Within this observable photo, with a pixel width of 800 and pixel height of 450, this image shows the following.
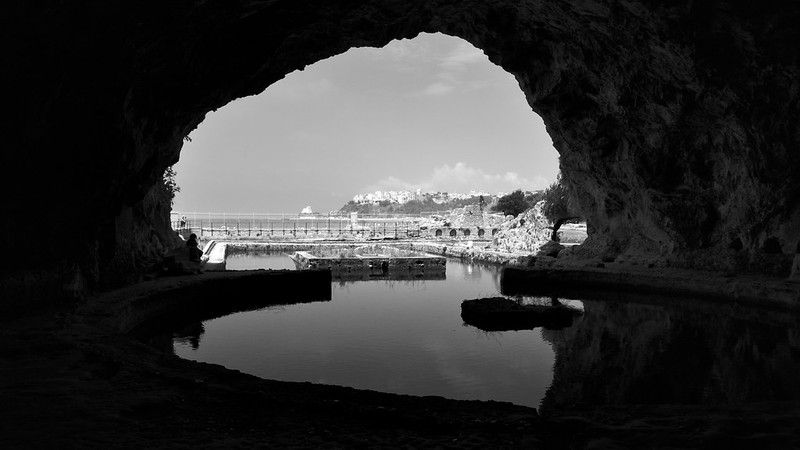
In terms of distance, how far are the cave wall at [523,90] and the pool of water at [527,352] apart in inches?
172

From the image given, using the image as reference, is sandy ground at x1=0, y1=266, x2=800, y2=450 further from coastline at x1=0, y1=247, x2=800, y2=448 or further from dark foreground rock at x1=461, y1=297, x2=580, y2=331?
dark foreground rock at x1=461, y1=297, x2=580, y2=331

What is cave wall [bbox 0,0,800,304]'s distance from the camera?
10812mm

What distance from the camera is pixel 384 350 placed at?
11.5m

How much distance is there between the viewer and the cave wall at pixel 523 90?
1081 centimetres

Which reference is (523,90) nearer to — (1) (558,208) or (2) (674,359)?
(1) (558,208)

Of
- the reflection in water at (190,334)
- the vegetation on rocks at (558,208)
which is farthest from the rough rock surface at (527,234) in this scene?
the reflection in water at (190,334)

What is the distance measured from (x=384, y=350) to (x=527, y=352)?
3134mm

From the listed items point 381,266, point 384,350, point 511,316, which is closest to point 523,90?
point 381,266

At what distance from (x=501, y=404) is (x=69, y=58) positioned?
1036 cm

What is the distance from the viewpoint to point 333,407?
599 cm

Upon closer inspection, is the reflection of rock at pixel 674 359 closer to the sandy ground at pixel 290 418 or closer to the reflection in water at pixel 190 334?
the sandy ground at pixel 290 418

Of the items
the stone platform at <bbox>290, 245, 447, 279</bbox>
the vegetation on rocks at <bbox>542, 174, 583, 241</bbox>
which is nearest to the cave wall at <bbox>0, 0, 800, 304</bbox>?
the stone platform at <bbox>290, 245, 447, 279</bbox>

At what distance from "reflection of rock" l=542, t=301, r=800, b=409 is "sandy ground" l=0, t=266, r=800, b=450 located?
8.24 feet

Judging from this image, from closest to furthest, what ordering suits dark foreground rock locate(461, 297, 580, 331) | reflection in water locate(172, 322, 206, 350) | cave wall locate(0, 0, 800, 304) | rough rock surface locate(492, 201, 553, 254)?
cave wall locate(0, 0, 800, 304) < reflection in water locate(172, 322, 206, 350) < dark foreground rock locate(461, 297, 580, 331) < rough rock surface locate(492, 201, 553, 254)
